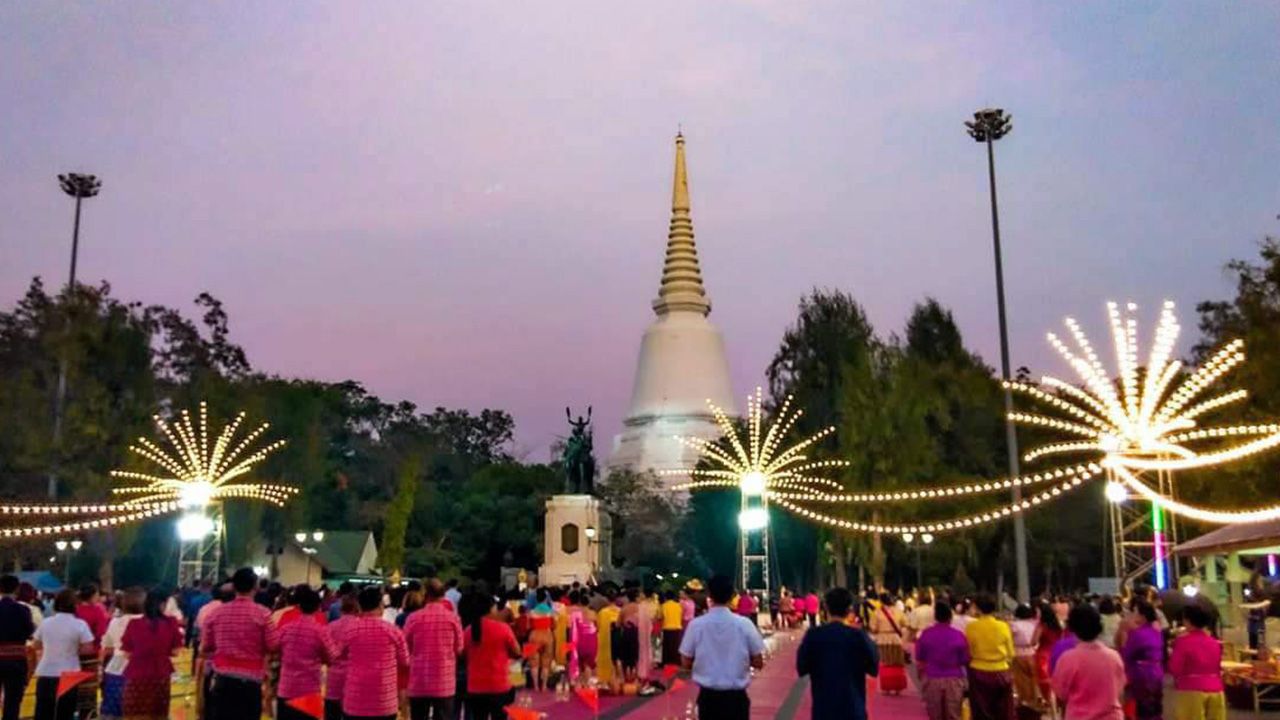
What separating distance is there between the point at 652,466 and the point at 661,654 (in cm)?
4478

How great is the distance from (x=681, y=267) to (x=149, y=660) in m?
61.6

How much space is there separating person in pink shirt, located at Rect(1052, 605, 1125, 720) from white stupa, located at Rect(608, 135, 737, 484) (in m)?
54.9

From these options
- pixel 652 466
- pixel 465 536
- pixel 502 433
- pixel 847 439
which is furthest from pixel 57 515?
pixel 502 433

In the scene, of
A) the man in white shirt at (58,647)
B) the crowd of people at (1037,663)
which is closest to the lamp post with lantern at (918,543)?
the crowd of people at (1037,663)

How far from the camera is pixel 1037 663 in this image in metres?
11.2

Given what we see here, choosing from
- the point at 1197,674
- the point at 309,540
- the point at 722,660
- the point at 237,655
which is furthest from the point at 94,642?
the point at 309,540

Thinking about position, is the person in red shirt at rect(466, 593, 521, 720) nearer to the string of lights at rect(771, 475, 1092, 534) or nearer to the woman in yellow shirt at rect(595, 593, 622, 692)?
the woman in yellow shirt at rect(595, 593, 622, 692)

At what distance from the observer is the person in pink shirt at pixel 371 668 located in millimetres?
7781

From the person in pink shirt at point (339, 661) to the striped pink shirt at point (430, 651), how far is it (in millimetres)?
470

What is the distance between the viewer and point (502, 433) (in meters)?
81.1

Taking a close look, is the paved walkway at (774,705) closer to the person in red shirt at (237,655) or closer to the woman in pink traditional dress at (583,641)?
the woman in pink traditional dress at (583,641)

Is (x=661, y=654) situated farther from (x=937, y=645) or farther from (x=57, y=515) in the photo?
(x=57, y=515)

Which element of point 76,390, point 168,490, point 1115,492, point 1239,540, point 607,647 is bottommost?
point 607,647

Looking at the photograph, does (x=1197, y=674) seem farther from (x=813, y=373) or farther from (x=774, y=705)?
(x=813, y=373)
